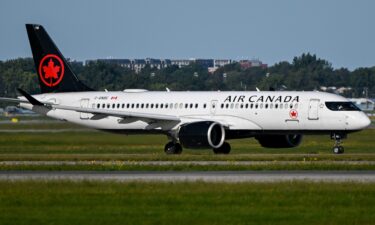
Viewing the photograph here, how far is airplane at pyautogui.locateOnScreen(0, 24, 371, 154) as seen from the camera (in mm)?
53188

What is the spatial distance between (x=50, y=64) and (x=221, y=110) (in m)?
11.7

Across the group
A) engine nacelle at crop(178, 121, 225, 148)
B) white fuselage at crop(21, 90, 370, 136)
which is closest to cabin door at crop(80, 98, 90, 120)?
white fuselage at crop(21, 90, 370, 136)

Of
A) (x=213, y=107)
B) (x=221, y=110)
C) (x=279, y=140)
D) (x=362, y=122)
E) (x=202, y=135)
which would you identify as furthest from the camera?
(x=279, y=140)

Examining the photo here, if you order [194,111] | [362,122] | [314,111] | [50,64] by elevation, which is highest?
[50,64]

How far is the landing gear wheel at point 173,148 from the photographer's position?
55.3 meters

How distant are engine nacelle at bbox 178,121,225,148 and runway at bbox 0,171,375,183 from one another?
13.5 metres

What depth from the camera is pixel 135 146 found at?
2485 inches

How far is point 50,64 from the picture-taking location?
6206cm

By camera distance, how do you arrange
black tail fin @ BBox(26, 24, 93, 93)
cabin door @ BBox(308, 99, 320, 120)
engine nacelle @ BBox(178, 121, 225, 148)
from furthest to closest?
black tail fin @ BBox(26, 24, 93, 93)
cabin door @ BBox(308, 99, 320, 120)
engine nacelle @ BBox(178, 121, 225, 148)

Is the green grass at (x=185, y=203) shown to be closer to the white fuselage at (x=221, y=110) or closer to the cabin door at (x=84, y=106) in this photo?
the white fuselage at (x=221, y=110)

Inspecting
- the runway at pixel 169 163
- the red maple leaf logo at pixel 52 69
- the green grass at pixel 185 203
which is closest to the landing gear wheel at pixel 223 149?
the runway at pixel 169 163

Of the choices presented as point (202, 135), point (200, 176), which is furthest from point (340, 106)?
point (200, 176)

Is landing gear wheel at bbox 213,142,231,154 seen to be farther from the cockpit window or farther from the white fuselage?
the cockpit window

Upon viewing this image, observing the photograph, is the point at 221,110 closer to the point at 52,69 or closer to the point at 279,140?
the point at 279,140
